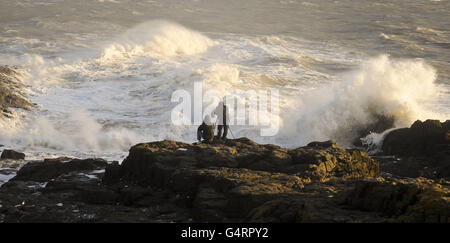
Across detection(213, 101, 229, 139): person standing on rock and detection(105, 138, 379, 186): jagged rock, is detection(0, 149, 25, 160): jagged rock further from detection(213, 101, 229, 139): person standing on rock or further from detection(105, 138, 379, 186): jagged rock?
detection(213, 101, 229, 139): person standing on rock

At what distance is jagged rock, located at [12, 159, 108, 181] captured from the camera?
10.5m

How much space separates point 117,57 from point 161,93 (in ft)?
19.6

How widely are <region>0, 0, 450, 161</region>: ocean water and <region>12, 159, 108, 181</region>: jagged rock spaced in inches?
140

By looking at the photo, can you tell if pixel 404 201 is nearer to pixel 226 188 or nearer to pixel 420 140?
pixel 226 188

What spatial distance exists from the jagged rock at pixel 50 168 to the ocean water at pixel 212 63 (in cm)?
354

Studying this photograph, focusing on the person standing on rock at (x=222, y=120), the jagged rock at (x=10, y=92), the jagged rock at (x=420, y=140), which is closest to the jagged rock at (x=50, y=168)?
the person standing on rock at (x=222, y=120)

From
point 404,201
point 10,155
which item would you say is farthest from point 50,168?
point 404,201

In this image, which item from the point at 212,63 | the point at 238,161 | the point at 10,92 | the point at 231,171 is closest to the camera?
the point at 231,171

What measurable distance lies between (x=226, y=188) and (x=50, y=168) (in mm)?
3661

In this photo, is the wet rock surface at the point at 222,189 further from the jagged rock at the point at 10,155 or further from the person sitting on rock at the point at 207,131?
the jagged rock at the point at 10,155

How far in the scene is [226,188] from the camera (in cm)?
859

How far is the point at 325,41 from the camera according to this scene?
32344 millimetres

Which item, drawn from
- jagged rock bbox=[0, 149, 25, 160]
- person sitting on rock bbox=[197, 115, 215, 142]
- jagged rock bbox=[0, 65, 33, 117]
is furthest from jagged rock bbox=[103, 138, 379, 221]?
jagged rock bbox=[0, 65, 33, 117]

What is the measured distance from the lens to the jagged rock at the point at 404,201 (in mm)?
6363
